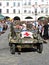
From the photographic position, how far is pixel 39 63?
12.6 m

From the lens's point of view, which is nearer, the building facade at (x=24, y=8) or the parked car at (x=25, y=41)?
the parked car at (x=25, y=41)

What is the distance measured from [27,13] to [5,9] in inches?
286

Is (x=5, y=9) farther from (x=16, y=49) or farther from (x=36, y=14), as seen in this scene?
(x=16, y=49)

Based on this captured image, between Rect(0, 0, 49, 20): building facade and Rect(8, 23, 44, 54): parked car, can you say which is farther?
Rect(0, 0, 49, 20): building facade

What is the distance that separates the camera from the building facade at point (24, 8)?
102562 millimetres

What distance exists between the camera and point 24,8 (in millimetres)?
103250

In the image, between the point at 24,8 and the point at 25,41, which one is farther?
the point at 24,8

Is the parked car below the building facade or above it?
below

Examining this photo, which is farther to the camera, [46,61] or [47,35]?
[47,35]

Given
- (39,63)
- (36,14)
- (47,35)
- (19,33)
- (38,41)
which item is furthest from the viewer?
(36,14)

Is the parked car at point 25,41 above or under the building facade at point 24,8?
under

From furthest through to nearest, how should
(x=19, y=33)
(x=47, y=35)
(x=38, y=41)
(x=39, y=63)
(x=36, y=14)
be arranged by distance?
(x=36, y=14) < (x=47, y=35) < (x=19, y=33) < (x=38, y=41) < (x=39, y=63)

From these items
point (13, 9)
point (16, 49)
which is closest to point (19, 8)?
point (13, 9)

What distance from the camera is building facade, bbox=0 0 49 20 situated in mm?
102562
